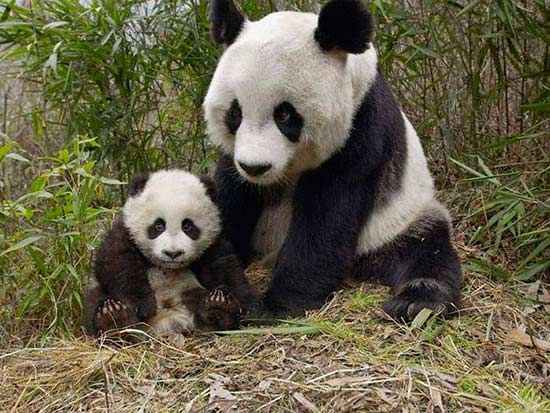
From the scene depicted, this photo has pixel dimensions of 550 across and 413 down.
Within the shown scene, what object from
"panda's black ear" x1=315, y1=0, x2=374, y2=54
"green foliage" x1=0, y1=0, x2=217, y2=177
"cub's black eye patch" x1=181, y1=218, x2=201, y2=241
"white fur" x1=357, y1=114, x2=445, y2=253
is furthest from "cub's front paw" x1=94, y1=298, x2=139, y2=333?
"green foliage" x1=0, y1=0, x2=217, y2=177

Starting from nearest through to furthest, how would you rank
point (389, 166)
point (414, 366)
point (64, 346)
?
point (414, 366)
point (64, 346)
point (389, 166)

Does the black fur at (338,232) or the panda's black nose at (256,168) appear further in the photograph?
the black fur at (338,232)

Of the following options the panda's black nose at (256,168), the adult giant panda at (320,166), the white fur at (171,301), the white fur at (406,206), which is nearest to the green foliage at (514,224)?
the white fur at (406,206)

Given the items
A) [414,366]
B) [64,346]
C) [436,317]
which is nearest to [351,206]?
[436,317]

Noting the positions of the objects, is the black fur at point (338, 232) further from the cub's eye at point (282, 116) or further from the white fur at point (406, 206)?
the cub's eye at point (282, 116)

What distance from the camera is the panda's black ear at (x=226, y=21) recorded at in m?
3.52

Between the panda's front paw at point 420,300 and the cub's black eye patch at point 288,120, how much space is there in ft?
2.46

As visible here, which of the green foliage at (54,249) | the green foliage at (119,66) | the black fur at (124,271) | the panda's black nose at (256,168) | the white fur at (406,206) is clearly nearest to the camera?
the panda's black nose at (256,168)

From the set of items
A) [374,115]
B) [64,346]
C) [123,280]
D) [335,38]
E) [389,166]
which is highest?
[335,38]

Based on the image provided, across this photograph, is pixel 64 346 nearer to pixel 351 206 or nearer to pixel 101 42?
pixel 351 206

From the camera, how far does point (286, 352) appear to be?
3.09m

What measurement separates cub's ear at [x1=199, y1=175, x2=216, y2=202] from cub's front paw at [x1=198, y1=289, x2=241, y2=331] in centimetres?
45

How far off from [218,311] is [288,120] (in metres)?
0.74

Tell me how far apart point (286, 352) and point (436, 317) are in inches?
24.3
